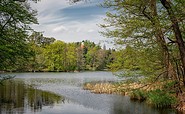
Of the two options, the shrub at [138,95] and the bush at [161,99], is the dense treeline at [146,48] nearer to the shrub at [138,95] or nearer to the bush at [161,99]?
the bush at [161,99]

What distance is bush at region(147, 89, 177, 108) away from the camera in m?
18.9

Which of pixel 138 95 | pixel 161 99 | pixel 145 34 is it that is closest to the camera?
pixel 145 34

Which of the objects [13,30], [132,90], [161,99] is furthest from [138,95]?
[13,30]

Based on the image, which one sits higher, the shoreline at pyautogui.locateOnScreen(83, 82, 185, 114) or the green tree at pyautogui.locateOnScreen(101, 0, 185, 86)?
the green tree at pyautogui.locateOnScreen(101, 0, 185, 86)

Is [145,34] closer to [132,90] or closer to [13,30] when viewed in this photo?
[132,90]

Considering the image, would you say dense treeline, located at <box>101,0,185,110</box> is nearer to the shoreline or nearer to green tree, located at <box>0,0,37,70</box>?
the shoreline

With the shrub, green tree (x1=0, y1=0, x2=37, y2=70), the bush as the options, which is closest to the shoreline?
the shrub

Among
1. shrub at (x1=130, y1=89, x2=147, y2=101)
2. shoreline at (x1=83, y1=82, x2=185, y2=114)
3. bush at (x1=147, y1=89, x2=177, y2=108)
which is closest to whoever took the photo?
shoreline at (x1=83, y1=82, x2=185, y2=114)

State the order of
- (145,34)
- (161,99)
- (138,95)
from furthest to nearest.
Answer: (138,95) < (161,99) < (145,34)

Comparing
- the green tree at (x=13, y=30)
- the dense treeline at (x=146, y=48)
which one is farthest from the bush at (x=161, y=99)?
the green tree at (x=13, y=30)

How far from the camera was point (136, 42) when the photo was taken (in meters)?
16.4

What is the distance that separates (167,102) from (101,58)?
9793 cm

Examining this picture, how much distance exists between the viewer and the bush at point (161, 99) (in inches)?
745

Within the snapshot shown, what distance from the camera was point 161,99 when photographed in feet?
64.2
